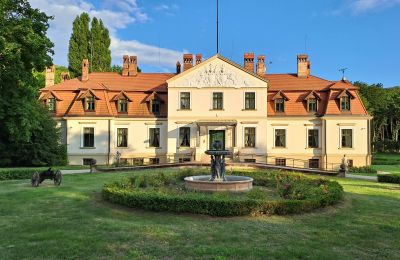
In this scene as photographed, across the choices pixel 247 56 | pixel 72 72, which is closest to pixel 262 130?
pixel 247 56

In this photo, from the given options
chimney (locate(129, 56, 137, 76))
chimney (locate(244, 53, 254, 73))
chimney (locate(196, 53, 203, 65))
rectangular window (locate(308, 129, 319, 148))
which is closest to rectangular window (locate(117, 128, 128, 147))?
chimney (locate(129, 56, 137, 76))

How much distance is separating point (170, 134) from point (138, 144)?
9.90 ft

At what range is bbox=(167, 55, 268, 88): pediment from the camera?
30.6m

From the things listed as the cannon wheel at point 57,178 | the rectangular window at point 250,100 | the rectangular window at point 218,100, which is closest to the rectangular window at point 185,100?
the rectangular window at point 218,100

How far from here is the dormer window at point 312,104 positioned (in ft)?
103

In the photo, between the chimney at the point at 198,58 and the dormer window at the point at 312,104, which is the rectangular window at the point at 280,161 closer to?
the dormer window at the point at 312,104

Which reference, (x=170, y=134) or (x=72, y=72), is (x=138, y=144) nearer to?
(x=170, y=134)

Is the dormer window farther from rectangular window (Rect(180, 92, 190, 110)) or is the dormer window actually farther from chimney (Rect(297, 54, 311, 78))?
rectangular window (Rect(180, 92, 190, 110))

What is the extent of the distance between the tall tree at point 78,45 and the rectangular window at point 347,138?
3519 centimetres

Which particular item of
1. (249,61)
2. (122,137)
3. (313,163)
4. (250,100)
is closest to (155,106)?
(122,137)

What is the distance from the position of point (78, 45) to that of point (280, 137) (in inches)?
1322

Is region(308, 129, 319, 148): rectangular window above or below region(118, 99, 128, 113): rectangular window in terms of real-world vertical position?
below

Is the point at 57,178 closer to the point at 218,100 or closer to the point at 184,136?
the point at 184,136

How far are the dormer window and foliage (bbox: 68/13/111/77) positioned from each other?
3075 cm
